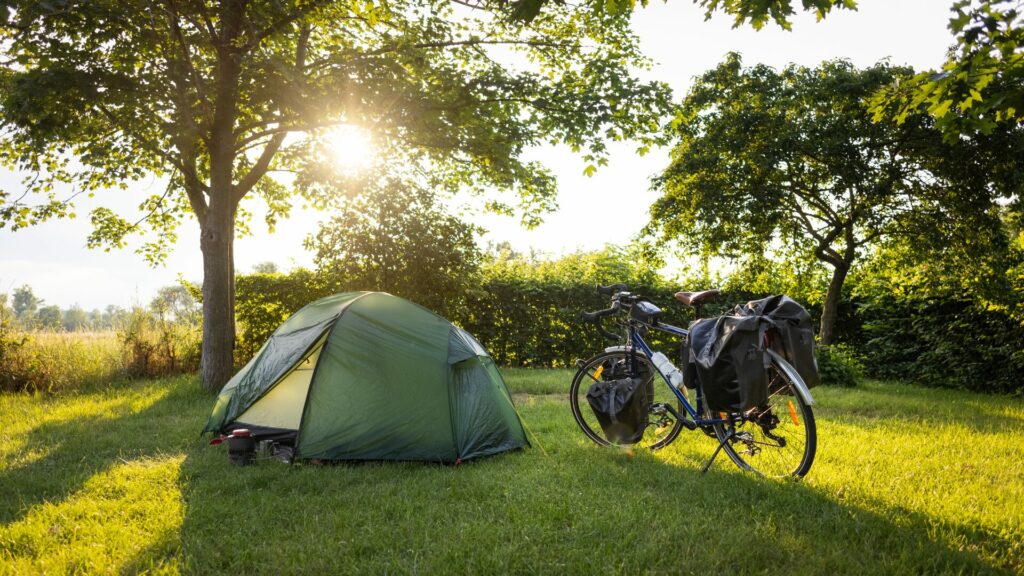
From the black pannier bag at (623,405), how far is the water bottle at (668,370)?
154 millimetres

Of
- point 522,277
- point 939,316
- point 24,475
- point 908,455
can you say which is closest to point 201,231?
point 24,475

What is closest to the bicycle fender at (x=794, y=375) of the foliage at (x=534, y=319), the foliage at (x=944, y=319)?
the foliage at (x=944, y=319)

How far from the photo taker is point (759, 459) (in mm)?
4148

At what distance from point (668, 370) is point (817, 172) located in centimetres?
763

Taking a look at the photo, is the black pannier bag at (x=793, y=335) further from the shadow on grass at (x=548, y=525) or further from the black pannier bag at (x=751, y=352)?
the shadow on grass at (x=548, y=525)

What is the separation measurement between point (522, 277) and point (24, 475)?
8.64 meters

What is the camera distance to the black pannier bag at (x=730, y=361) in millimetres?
3604

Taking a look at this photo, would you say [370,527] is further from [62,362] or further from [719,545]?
[62,362]

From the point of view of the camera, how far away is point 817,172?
1027 centimetres

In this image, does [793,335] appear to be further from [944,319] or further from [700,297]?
[944,319]

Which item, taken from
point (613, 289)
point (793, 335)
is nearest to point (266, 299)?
point (613, 289)

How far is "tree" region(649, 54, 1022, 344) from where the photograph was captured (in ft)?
30.2

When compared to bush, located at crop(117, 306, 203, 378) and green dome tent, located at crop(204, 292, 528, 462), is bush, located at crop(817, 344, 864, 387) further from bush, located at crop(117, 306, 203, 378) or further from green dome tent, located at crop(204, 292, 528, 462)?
bush, located at crop(117, 306, 203, 378)

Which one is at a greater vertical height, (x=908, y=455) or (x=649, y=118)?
(x=649, y=118)
